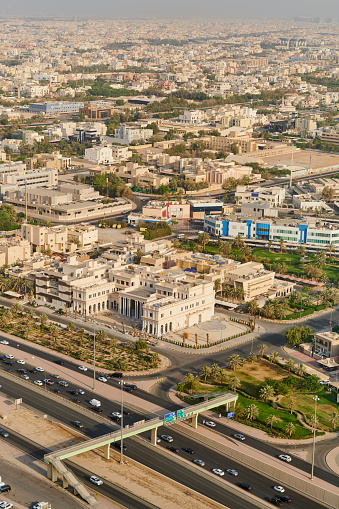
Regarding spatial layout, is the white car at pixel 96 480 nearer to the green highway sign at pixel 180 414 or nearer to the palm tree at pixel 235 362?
the green highway sign at pixel 180 414

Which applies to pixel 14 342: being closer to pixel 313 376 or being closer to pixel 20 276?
pixel 20 276

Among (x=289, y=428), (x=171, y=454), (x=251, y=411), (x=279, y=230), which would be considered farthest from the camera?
(x=279, y=230)

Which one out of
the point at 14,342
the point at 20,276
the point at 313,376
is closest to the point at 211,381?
the point at 313,376

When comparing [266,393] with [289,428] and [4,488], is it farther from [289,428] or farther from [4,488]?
[4,488]

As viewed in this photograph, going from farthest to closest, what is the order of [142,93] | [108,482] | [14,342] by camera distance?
[142,93] → [14,342] → [108,482]

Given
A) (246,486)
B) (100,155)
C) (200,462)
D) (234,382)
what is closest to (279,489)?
(246,486)
